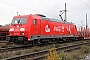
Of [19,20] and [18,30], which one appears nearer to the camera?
[18,30]

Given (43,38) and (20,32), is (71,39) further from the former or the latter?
(20,32)

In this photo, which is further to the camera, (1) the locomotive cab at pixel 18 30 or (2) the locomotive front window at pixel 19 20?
(2) the locomotive front window at pixel 19 20

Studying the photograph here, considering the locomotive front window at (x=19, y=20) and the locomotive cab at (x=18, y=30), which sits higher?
the locomotive front window at (x=19, y=20)

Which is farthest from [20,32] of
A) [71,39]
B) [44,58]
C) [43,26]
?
[71,39]

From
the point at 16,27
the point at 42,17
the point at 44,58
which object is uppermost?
the point at 42,17

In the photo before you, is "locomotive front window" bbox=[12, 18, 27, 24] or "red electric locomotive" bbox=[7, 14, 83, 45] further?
"locomotive front window" bbox=[12, 18, 27, 24]

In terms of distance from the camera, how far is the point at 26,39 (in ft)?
53.2

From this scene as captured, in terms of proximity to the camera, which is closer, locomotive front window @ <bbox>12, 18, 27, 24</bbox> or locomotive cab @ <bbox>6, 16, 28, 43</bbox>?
locomotive cab @ <bbox>6, 16, 28, 43</bbox>

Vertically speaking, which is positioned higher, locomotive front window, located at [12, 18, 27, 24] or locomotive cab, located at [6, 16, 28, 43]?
locomotive front window, located at [12, 18, 27, 24]

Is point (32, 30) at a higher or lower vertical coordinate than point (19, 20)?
lower

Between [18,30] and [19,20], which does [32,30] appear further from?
[19,20]

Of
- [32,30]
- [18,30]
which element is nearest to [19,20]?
[18,30]

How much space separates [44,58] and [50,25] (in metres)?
10.3

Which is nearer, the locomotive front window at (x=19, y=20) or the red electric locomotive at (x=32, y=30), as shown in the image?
the red electric locomotive at (x=32, y=30)
